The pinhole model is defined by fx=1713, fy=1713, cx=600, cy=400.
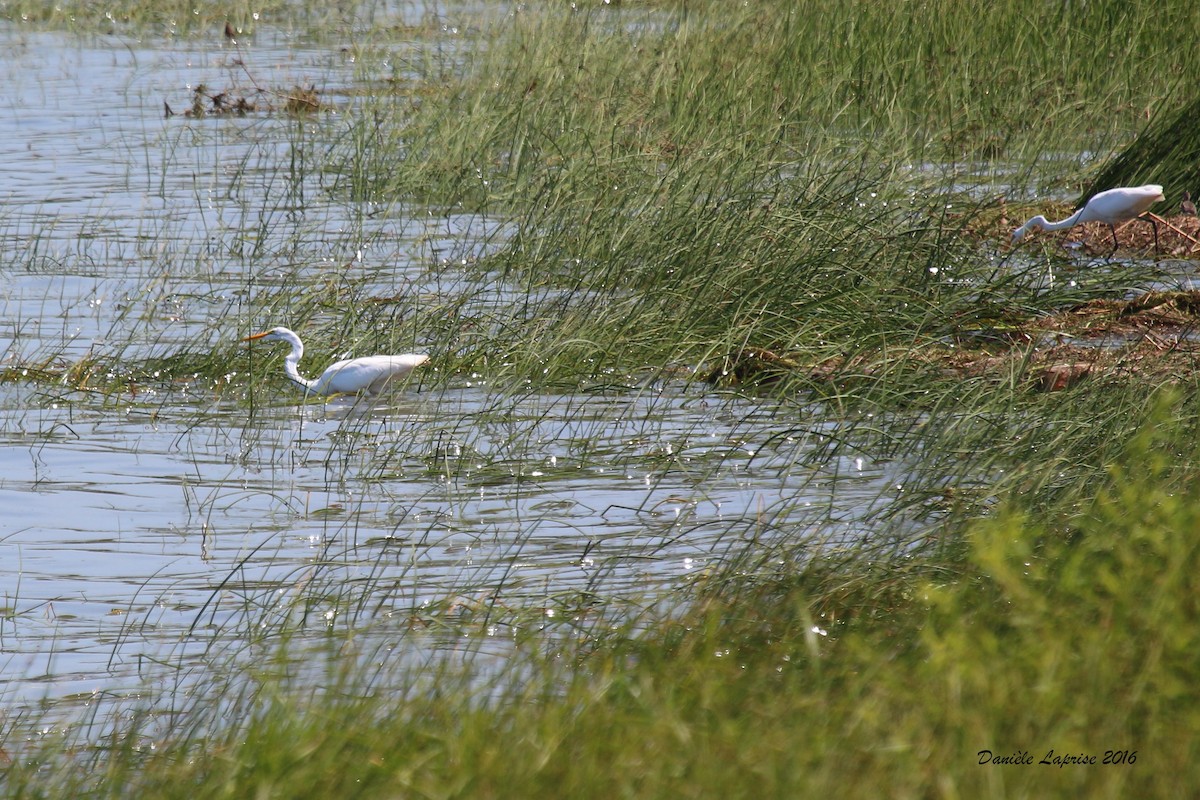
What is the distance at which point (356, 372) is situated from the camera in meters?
7.61

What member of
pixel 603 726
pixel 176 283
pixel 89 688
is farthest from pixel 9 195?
pixel 603 726

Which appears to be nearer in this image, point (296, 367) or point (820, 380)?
point (820, 380)

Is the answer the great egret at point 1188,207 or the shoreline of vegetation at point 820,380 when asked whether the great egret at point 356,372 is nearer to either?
the shoreline of vegetation at point 820,380

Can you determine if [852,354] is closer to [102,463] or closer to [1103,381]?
[1103,381]

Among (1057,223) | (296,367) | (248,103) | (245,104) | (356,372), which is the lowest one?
(248,103)

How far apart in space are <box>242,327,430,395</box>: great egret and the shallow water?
0.13 metres

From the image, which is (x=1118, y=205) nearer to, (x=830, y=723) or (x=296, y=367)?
(x=296, y=367)

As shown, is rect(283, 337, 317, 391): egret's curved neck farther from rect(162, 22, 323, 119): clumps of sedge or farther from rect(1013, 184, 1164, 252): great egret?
rect(162, 22, 323, 119): clumps of sedge

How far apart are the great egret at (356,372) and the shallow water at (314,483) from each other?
131 millimetres

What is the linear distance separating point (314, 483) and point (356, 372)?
3.22 feet

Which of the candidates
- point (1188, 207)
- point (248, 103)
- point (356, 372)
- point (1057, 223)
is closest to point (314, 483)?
point (356, 372)

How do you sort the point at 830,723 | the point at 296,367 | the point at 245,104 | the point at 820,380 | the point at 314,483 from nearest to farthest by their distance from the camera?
1. the point at 830,723
2. the point at 314,483
3. the point at 820,380
4. the point at 296,367
5. the point at 245,104

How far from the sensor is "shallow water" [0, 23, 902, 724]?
5184 millimetres

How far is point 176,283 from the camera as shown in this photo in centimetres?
1030
